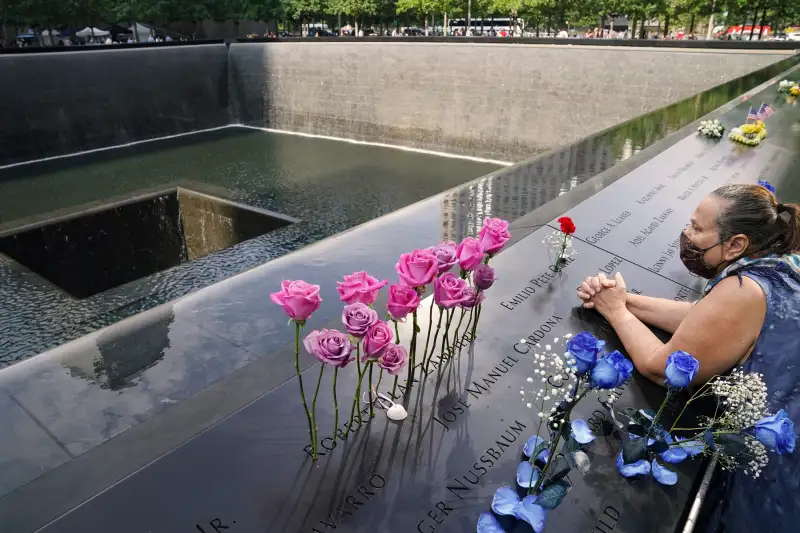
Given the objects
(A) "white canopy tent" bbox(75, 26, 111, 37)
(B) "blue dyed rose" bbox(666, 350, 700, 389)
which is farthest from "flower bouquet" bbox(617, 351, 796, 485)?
(A) "white canopy tent" bbox(75, 26, 111, 37)

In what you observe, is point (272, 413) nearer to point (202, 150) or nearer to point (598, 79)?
point (598, 79)

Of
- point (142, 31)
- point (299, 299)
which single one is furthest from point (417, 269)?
point (142, 31)

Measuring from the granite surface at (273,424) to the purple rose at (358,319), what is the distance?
1.43 ft

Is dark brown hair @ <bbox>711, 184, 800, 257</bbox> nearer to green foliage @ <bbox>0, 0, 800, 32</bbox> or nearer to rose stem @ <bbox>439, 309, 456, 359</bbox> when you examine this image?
rose stem @ <bbox>439, 309, 456, 359</bbox>

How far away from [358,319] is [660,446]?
0.85 meters

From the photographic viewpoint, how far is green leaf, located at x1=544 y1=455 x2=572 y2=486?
4.26ft

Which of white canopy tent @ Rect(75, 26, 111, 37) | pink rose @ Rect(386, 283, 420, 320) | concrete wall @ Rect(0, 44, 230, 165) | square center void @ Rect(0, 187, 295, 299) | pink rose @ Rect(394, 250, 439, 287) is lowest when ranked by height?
square center void @ Rect(0, 187, 295, 299)

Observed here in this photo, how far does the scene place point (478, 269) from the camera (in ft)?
5.74

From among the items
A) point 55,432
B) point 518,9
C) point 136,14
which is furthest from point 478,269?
point 136,14

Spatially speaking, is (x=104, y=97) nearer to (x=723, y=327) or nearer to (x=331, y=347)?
(x=331, y=347)

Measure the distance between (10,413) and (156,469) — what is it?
1.50m

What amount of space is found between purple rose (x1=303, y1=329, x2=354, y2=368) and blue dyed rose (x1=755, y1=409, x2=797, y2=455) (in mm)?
896

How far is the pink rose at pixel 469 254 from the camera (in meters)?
1.66

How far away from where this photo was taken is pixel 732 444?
1393mm
